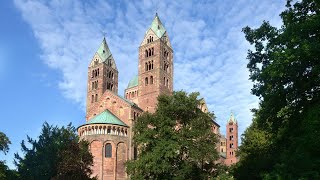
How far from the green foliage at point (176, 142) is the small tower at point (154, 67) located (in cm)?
2860

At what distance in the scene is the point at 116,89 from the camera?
79.9 meters

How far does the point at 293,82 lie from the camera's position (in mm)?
21703

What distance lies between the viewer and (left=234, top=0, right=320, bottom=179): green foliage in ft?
63.6

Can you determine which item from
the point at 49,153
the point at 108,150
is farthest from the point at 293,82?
the point at 108,150

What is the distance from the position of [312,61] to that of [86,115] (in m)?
56.2

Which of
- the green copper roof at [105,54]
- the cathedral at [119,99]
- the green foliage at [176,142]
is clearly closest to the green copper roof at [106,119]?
the cathedral at [119,99]

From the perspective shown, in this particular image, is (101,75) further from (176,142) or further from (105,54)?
(176,142)

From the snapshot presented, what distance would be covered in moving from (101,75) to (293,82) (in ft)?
189

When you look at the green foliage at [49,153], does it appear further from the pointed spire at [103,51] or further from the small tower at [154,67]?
the pointed spire at [103,51]

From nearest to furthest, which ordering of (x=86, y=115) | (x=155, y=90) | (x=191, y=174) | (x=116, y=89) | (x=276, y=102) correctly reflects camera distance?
1. (x=276, y=102)
2. (x=191, y=174)
3. (x=155, y=90)
4. (x=86, y=115)
5. (x=116, y=89)

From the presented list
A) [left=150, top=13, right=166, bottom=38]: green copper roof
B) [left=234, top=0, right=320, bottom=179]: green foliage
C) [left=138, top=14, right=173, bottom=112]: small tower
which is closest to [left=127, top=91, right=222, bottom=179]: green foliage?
[left=234, top=0, right=320, bottom=179]: green foliage

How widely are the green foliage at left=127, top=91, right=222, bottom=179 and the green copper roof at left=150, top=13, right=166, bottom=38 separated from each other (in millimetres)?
35510

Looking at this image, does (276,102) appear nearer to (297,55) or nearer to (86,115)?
(297,55)

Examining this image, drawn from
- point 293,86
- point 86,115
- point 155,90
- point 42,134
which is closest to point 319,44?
point 293,86
